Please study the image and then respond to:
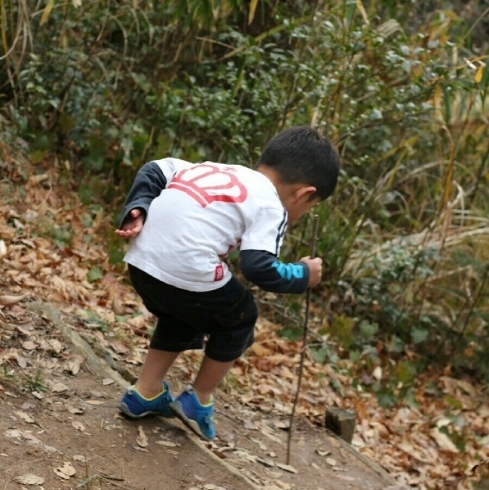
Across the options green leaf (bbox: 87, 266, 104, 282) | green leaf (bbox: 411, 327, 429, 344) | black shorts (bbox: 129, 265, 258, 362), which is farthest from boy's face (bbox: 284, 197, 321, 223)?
green leaf (bbox: 411, 327, 429, 344)

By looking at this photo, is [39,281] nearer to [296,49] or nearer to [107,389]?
[107,389]

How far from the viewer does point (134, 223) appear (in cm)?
303

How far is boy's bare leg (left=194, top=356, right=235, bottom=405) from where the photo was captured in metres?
3.33

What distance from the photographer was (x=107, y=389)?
3553 mm

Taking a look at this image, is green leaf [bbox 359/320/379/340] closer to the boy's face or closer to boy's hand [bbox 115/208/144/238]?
the boy's face

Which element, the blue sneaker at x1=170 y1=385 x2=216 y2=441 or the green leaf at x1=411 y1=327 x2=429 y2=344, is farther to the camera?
the green leaf at x1=411 y1=327 x2=429 y2=344

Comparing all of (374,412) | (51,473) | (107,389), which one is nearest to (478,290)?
(374,412)

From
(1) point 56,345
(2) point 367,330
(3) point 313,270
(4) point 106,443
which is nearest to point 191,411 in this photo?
(4) point 106,443

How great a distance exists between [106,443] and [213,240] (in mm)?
878

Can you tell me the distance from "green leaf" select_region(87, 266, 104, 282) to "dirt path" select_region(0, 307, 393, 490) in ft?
3.12

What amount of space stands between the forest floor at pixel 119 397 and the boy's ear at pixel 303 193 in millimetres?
1088

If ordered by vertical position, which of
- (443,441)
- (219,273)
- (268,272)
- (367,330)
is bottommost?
(443,441)

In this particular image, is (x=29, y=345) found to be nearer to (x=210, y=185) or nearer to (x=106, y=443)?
(x=106, y=443)

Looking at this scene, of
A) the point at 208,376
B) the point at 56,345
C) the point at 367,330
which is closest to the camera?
the point at 208,376
